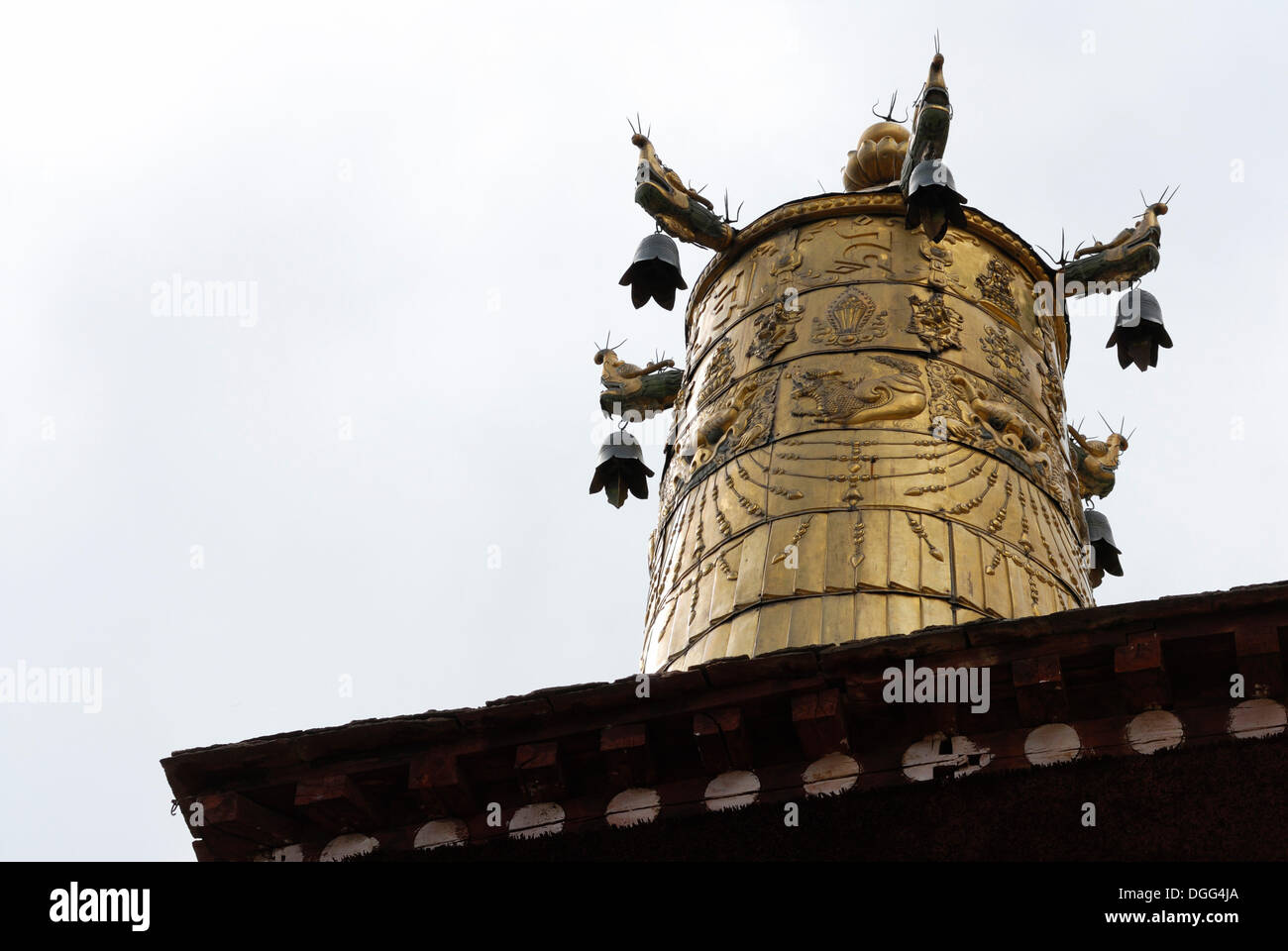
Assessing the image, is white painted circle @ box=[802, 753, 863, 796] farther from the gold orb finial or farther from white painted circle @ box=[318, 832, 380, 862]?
the gold orb finial

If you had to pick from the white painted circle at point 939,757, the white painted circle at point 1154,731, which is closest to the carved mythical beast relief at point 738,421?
the white painted circle at point 939,757

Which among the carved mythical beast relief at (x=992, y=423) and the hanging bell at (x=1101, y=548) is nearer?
the carved mythical beast relief at (x=992, y=423)

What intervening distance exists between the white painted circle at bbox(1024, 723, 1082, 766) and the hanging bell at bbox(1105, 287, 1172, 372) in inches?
239

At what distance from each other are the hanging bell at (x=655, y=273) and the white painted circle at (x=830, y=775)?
19.2 feet

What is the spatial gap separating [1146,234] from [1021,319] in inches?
54.4

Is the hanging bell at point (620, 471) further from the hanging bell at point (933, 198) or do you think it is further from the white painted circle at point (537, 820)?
the white painted circle at point (537, 820)

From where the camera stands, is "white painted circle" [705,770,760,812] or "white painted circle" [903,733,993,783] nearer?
"white painted circle" [903,733,993,783]

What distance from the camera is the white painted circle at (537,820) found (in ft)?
26.7

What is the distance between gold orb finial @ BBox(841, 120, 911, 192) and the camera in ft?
48.4

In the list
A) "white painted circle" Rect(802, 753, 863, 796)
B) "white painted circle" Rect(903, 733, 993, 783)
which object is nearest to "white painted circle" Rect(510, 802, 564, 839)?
"white painted circle" Rect(802, 753, 863, 796)

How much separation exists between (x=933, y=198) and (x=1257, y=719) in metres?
5.78

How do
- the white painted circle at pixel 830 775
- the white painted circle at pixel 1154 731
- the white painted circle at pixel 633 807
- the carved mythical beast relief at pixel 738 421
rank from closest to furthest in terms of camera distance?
the white painted circle at pixel 1154 731 < the white painted circle at pixel 830 775 < the white painted circle at pixel 633 807 < the carved mythical beast relief at pixel 738 421
